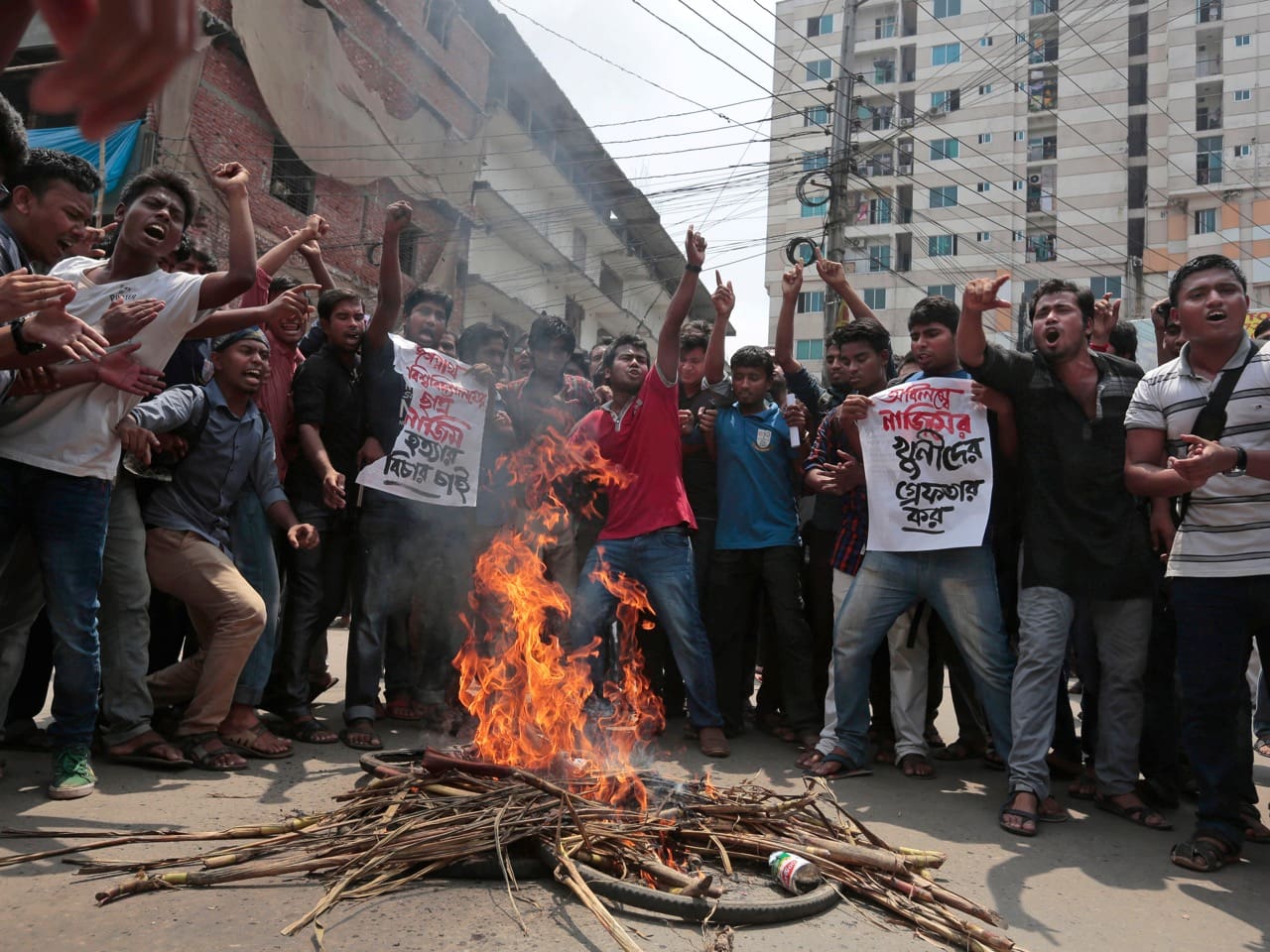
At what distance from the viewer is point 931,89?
5456 cm

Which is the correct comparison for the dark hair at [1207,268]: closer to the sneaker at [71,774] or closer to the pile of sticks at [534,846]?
the pile of sticks at [534,846]

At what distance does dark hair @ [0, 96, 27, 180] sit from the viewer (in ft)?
10.9

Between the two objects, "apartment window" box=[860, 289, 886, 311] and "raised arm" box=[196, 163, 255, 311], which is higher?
"apartment window" box=[860, 289, 886, 311]

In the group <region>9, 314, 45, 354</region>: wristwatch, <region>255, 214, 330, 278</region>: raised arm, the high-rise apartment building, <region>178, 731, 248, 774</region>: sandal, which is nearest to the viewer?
<region>9, 314, 45, 354</region>: wristwatch

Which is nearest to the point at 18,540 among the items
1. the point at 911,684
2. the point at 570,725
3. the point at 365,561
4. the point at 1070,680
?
the point at 365,561

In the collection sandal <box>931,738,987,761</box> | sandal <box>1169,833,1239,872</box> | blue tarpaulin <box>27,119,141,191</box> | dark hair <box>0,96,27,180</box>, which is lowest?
sandal <box>931,738,987,761</box>

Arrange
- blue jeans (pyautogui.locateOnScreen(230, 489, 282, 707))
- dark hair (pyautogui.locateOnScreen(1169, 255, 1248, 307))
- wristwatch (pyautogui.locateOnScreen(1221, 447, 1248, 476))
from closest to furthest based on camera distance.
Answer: wristwatch (pyautogui.locateOnScreen(1221, 447, 1248, 476)) < dark hair (pyautogui.locateOnScreen(1169, 255, 1248, 307)) < blue jeans (pyautogui.locateOnScreen(230, 489, 282, 707))

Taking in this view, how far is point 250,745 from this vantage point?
4.67m

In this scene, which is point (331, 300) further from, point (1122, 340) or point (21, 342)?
point (1122, 340)

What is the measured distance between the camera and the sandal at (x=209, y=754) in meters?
4.38

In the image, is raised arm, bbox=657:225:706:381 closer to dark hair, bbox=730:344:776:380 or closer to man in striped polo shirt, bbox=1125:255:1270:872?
dark hair, bbox=730:344:776:380

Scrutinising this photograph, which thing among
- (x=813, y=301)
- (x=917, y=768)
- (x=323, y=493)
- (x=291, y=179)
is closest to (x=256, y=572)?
(x=323, y=493)

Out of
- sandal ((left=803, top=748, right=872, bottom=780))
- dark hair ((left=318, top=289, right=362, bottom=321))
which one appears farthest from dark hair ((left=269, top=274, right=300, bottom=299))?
sandal ((left=803, top=748, right=872, bottom=780))

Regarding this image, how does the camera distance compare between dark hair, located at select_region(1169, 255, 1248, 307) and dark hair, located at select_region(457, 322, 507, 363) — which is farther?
dark hair, located at select_region(457, 322, 507, 363)
